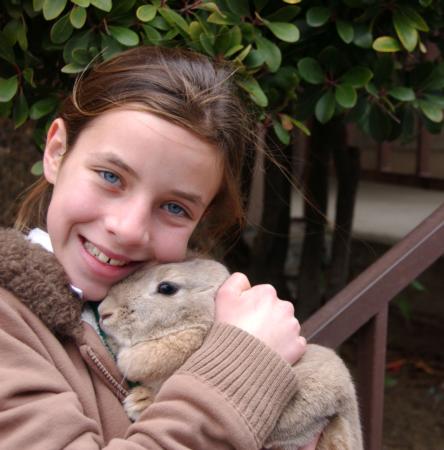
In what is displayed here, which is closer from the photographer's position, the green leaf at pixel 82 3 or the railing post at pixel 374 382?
the green leaf at pixel 82 3

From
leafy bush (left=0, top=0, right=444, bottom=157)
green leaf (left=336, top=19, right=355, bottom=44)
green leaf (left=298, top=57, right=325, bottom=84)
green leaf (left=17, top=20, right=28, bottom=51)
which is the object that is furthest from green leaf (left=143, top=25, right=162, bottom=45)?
green leaf (left=336, top=19, right=355, bottom=44)

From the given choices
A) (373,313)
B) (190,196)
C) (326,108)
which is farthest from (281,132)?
(190,196)

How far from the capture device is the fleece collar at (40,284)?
1483 millimetres

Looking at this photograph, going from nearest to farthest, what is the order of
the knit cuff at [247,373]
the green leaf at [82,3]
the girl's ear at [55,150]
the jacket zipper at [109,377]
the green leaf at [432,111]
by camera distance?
1. the knit cuff at [247,373]
2. the jacket zipper at [109,377]
3. the girl's ear at [55,150]
4. the green leaf at [82,3]
5. the green leaf at [432,111]

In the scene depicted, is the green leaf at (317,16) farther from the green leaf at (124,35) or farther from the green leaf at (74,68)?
the green leaf at (74,68)

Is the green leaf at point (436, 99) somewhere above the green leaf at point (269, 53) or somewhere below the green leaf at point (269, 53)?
below

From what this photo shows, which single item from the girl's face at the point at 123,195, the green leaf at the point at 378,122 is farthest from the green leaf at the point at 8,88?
the green leaf at the point at 378,122

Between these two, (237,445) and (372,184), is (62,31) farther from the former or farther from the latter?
(372,184)

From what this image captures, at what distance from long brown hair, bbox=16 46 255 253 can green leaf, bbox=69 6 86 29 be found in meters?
0.14

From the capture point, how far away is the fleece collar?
1.48 meters

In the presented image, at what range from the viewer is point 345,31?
2.26 metres

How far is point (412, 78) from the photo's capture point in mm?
2506

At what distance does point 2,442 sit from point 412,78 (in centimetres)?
179

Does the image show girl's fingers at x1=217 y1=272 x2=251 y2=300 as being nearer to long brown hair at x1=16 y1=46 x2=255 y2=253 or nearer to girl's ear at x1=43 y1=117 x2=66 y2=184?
long brown hair at x1=16 y1=46 x2=255 y2=253
